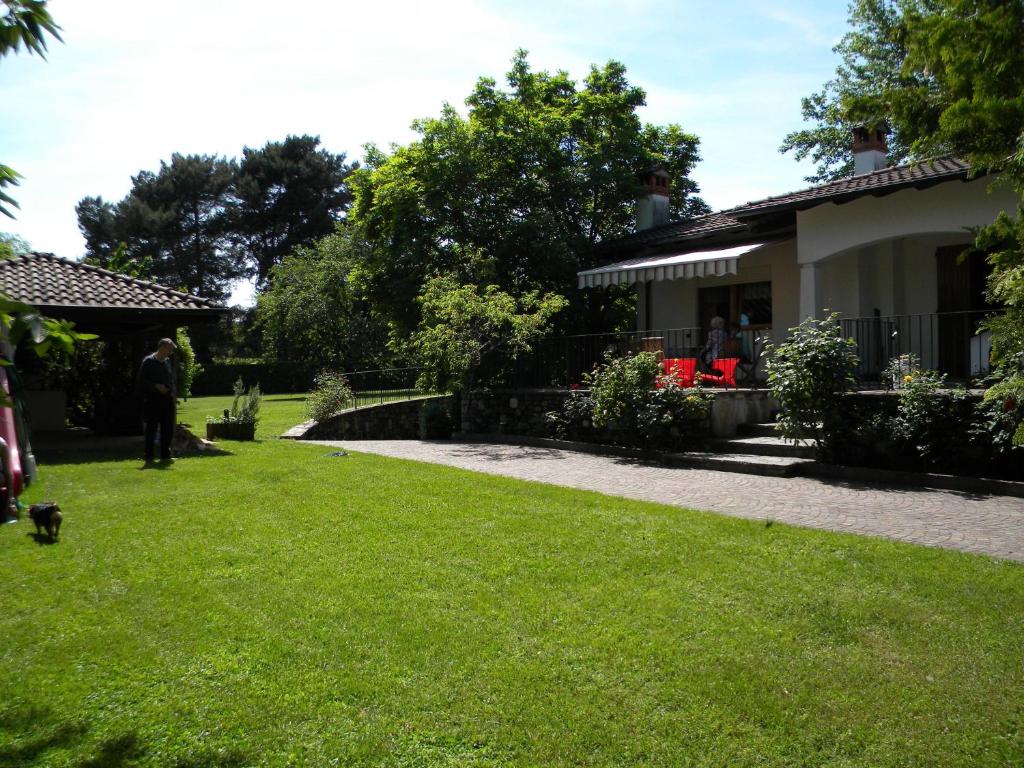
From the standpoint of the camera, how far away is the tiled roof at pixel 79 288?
14785 millimetres

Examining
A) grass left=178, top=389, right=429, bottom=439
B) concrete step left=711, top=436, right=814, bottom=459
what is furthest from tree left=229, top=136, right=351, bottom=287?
concrete step left=711, top=436, right=814, bottom=459

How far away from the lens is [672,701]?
398 cm

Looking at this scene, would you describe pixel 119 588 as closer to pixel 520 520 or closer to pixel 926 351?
pixel 520 520

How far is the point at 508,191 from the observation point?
20.8 metres

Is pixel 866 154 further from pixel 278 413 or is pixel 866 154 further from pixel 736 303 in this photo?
pixel 278 413

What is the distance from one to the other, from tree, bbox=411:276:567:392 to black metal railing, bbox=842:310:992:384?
240 inches

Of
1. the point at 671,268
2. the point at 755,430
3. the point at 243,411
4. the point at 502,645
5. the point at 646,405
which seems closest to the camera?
the point at 502,645

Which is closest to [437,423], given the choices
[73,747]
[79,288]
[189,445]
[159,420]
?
[189,445]

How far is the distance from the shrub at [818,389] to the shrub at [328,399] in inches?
449

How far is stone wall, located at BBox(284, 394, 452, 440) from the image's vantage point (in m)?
18.8

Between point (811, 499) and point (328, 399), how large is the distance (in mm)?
12829

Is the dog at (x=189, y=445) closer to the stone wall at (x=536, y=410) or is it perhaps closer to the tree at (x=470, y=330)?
the tree at (x=470, y=330)

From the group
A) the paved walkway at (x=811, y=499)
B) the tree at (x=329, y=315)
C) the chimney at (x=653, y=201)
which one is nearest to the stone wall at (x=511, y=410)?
the paved walkway at (x=811, y=499)

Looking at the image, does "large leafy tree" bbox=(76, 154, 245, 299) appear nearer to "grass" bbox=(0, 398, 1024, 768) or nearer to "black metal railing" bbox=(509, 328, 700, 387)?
"black metal railing" bbox=(509, 328, 700, 387)
